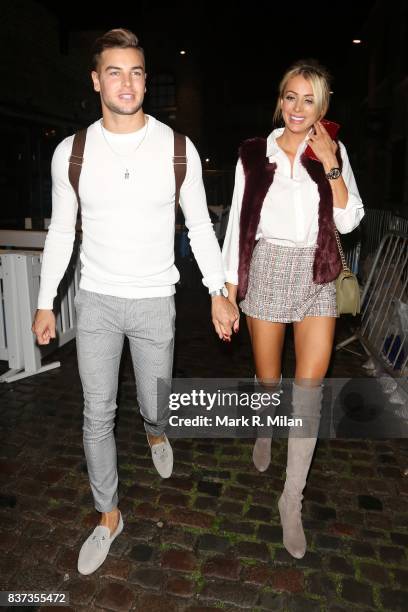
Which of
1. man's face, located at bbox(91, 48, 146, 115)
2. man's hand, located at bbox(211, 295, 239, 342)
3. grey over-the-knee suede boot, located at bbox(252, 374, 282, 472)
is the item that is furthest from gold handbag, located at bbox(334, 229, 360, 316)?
man's face, located at bbox(91, 48, 146, 115)

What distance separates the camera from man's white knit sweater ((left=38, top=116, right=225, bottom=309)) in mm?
2441

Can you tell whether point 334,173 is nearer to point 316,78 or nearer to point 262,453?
point 316,78

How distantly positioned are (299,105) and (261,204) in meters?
→ 0.53

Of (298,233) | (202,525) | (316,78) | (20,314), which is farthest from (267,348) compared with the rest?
(20,314)

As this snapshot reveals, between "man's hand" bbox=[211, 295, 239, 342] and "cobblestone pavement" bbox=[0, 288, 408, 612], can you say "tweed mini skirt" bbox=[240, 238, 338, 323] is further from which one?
"cobblestone pavement" bbox=[0, 288, 408, 612]

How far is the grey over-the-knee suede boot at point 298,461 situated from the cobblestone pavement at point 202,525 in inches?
3.4

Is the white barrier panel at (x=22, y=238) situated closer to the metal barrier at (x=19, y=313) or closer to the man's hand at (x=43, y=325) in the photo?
the metal barrier at (x=19, y=313)

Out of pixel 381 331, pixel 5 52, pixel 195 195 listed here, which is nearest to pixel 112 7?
pixel 5 52

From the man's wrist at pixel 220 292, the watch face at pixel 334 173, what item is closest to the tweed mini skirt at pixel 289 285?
the man's wrist at pixel 220 292

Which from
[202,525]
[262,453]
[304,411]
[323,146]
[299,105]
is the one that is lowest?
[202,525]

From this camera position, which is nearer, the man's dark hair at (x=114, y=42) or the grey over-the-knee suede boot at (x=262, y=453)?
the man's dark hair at (x=114, y=42)

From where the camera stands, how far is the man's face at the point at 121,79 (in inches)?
93.0

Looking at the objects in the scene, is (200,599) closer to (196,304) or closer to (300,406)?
(300,406)

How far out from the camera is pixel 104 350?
8.42ft
